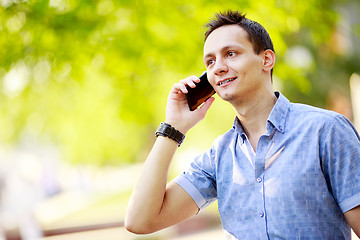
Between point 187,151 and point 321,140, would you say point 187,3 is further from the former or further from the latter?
point 187,151

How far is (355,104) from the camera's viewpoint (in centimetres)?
1581

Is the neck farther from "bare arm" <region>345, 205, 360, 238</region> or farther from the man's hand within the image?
"bare arm" <region>345, 205, 360, 238</region>

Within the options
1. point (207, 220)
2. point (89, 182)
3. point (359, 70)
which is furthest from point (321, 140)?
point (89, 182)

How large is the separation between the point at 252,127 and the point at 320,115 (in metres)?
0.33

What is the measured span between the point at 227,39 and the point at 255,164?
57 cm

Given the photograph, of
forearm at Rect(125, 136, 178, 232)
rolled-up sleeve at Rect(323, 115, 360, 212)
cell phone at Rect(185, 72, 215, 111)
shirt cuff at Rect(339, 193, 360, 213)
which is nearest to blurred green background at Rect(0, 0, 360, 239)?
→ cell phone at Rect(185, 72, 215, 111)

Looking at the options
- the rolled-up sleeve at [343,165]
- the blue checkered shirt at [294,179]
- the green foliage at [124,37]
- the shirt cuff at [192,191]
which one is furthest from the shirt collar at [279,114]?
the green foliage at [124,37]

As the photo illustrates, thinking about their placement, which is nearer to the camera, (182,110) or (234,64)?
(234,64)

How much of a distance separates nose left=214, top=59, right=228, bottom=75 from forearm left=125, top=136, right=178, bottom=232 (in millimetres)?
463

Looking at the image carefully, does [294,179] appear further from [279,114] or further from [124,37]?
[124,37]

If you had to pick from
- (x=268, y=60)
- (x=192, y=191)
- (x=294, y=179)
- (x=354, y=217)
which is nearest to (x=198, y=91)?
(x=268, y=60)

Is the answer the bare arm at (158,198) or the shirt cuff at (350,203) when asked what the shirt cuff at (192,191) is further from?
the shirt cuff at (350,203)

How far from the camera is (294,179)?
166cm

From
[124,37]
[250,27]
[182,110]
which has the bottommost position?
[182,110]
